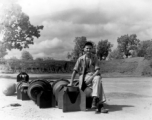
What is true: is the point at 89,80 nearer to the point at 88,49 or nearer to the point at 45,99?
the point at 88,49

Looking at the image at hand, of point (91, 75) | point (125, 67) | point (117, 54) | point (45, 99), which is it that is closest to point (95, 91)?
point (91, 75)

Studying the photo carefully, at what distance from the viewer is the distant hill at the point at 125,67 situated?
4341cm

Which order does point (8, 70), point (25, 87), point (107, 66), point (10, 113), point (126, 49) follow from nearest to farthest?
point (10, 113) → point (25, 87) → point (8, 70) → point (107, 66) → point (126, 49)

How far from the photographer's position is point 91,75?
5.77 m

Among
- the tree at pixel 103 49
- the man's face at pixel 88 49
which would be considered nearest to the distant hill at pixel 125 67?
the tree at pixel 103 49

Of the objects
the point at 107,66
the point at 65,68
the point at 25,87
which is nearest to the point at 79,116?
the point at 25,87

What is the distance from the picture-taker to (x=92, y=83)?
562cm

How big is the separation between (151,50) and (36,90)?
2972cm

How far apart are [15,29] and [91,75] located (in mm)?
14881

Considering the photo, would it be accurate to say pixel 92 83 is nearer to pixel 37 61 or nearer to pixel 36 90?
pixel 36 90

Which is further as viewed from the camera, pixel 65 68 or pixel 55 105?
pixel 65 68

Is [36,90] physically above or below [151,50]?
below

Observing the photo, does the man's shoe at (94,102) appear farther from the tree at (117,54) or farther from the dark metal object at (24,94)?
the tree at (117,54)

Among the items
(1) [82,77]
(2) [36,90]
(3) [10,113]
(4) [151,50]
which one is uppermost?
(4) [151,50]
